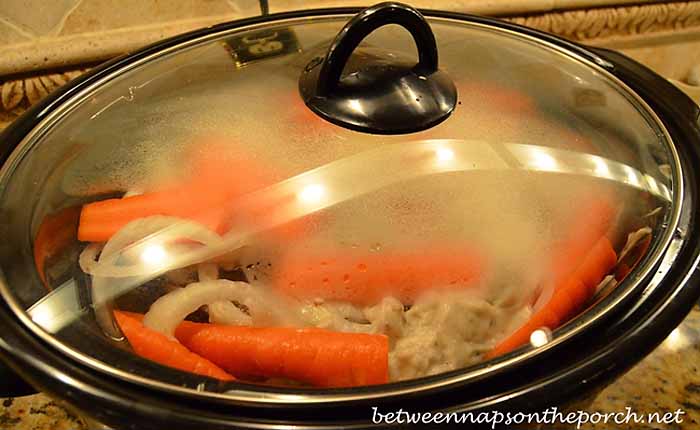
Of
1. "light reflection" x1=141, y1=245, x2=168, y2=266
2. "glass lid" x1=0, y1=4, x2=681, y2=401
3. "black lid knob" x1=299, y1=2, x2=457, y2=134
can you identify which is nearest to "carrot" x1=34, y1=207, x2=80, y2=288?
"glass lid" x1=0, y1=4, x2=681, y2=401

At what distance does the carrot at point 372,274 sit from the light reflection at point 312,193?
2.8 inches

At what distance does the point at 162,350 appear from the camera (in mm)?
649

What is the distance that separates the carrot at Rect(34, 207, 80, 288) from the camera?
0.73 meters

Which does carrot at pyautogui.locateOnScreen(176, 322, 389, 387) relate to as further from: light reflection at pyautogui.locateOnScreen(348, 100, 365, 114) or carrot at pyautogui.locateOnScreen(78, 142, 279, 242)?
light reflection at pyautogui.locateOnScreen(348, 100, 365, 114)

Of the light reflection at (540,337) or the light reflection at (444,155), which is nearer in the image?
the light reflection at (540,337)

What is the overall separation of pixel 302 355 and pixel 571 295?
0.99 feet

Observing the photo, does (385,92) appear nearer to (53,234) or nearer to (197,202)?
(197,202)

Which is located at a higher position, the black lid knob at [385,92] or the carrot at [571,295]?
the black lid knob at [385,92]

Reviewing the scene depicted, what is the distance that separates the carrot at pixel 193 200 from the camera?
0.77 metres

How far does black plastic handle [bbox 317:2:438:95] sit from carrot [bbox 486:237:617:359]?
338mm

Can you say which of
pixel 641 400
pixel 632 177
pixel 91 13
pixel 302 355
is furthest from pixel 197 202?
pixel 91 13

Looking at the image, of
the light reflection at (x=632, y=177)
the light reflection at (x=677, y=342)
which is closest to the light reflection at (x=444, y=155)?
the light reflection at (x=632, y=177)

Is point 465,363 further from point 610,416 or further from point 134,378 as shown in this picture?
point 610,416

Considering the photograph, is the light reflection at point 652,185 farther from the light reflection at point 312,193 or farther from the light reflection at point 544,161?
the light reflection at point 312,193
